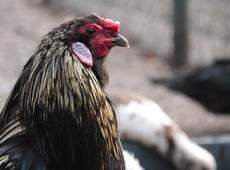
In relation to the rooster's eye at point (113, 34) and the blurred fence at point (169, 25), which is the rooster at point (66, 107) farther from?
the blurred fence at point (169, 25)

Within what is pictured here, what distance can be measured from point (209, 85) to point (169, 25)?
2.73 m

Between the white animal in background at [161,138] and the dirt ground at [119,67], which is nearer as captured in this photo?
the white animal in background at [161,138]

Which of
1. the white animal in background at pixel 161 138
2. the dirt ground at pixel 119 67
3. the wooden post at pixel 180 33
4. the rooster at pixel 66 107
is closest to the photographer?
the rooster at pixel 66 107

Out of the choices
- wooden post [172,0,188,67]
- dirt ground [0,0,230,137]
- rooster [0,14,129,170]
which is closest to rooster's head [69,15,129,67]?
rooster [0,14,129,170]

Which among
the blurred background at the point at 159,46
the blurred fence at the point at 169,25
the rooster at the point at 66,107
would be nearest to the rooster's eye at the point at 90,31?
the rooster at the point at 66,107

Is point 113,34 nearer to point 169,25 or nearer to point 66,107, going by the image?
point 66,107

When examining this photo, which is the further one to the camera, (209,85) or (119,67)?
(119,67)

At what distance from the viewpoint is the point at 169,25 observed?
10320 millimetres

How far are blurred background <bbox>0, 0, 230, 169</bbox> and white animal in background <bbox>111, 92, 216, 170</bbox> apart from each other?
2.05m

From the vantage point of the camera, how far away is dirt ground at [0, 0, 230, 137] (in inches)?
324

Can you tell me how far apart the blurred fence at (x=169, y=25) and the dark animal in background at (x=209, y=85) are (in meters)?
1.73

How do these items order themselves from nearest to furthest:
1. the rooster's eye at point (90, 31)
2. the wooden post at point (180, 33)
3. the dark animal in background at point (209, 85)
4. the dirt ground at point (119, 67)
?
the rooster's eye at point (90, 31) → the dark animal in background at point (209, 85) → the dirt ground at point (119, 67) → the wooden post at point (180, 33)

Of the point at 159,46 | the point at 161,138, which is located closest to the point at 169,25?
the point at 159,46

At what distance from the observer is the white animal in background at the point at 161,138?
5637 mm
